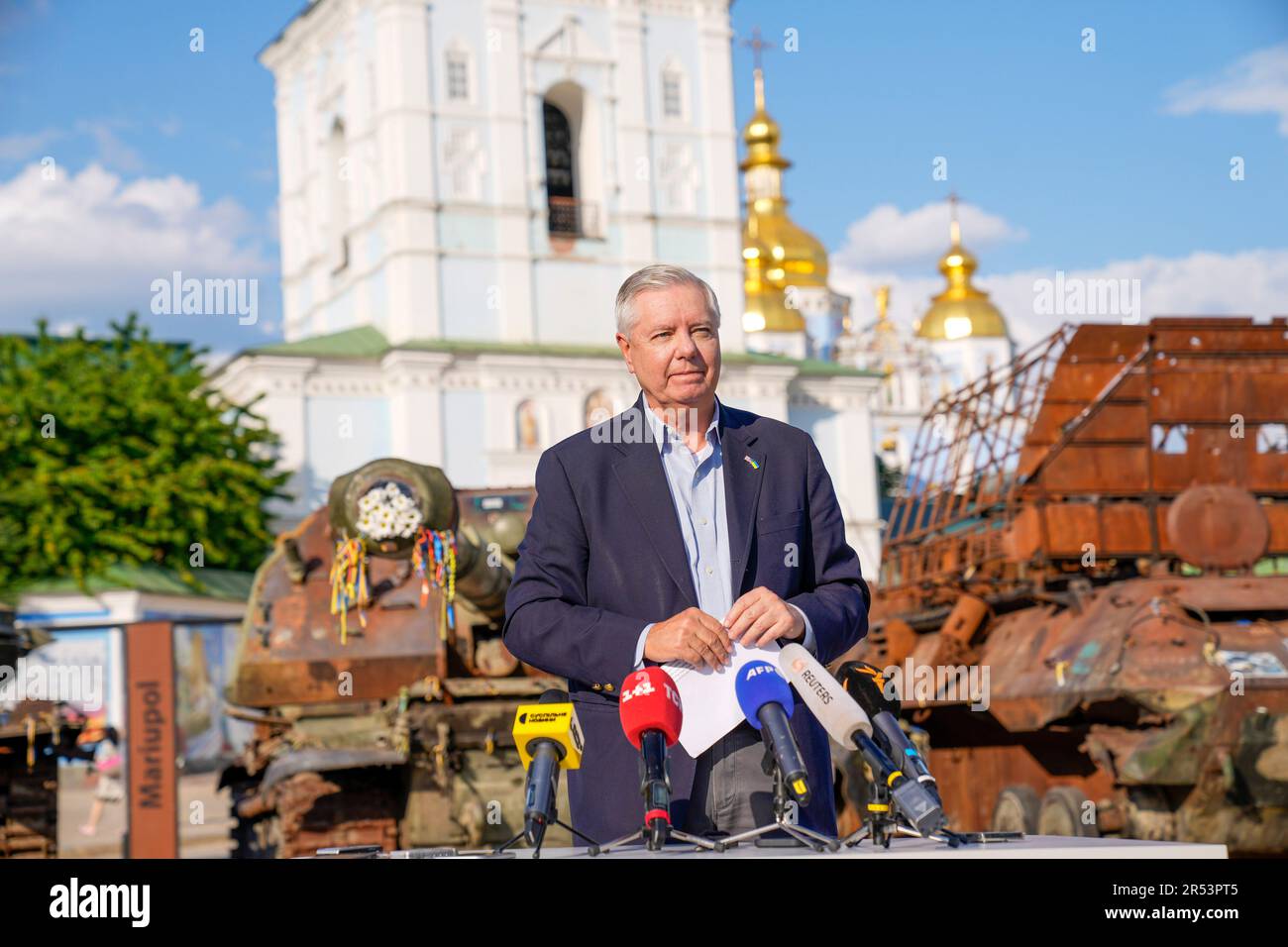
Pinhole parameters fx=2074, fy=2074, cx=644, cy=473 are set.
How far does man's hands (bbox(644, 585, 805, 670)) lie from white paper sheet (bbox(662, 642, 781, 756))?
32 mm

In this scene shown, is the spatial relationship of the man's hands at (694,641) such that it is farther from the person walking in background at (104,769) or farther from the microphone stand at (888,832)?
the person walking in background at (104,769)

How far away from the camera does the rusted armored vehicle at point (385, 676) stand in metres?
9.53

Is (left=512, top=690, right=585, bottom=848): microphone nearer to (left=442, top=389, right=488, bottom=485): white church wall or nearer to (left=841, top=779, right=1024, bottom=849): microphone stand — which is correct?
(left=841, top=779, right=1024, bottom=849): microphone stand

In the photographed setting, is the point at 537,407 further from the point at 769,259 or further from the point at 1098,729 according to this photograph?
the point at 1098,729

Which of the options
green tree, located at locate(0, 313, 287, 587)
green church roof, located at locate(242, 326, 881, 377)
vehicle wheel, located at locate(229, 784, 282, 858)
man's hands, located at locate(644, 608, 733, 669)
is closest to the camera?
man's hands, located at locate(644, 608, 733, 669)

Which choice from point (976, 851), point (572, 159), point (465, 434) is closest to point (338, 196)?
point (572, 159)

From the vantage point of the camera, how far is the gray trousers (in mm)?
3695

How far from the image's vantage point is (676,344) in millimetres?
3850

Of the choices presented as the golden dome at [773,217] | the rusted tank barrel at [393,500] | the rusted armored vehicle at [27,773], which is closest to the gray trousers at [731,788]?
the rusted tank barrel at [393,500]

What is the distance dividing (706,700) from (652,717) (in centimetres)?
31

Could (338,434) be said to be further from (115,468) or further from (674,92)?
(674,92)

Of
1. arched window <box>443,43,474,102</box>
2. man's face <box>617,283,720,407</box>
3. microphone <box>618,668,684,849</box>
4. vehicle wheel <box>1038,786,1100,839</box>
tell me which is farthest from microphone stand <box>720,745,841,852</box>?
arched window <box>443,43,474,102</box>
